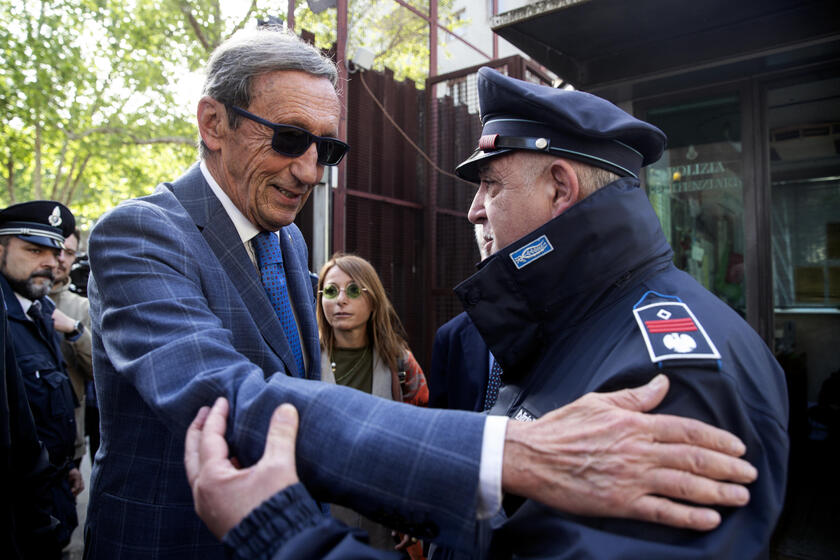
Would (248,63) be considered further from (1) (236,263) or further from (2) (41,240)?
(2) (41,240)

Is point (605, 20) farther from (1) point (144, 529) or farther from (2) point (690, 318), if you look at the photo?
(1) point (144, 529)

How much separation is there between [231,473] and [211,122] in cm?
113

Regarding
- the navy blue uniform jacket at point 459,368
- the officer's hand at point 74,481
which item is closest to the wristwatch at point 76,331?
the officer's hand at point 74,481

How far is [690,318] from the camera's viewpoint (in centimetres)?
116

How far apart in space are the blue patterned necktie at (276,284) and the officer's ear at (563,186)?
2.83ft

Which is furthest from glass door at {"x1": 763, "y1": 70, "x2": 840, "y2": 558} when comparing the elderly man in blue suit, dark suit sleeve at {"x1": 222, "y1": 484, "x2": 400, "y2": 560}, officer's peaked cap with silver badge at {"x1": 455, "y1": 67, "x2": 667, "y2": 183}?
dark suit sleeve at {"x1": 222, "y1": 484, "x2": 400, "y2": 560}

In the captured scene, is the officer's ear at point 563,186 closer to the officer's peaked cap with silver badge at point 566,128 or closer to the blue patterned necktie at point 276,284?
the officer's peaked cap with silver badge at point 566,128

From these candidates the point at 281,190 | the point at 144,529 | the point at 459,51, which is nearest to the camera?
the point at 144,529

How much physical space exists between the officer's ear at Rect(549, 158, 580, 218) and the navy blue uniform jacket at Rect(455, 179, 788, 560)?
0.34 feet

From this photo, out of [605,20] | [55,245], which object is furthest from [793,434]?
[55,245]

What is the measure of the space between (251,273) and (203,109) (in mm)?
528

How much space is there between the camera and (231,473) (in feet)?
3.03

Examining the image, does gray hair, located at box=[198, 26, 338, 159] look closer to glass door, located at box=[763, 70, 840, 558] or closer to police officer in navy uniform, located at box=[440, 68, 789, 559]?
police officer in navy uniform, located at box=[440, 68, 789, 559]

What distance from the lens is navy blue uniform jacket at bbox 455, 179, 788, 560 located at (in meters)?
0.99
